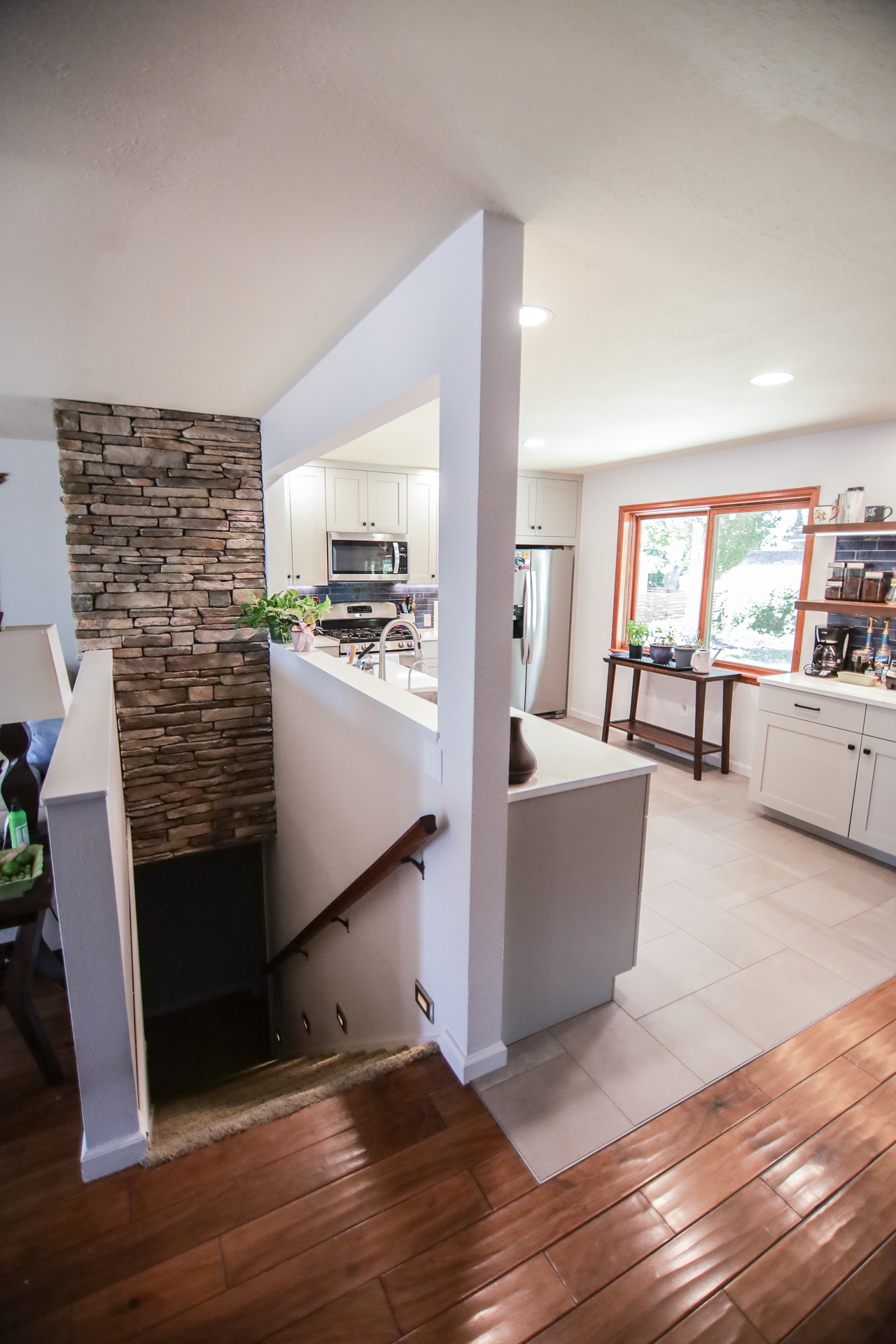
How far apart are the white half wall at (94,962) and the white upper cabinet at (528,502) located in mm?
4629

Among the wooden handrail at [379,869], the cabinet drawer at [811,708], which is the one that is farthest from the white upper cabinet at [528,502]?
the wooden handrail at [379,869]

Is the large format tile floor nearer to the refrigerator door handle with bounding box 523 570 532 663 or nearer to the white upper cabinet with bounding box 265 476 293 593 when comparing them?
the refrigerator door handle with bounding box 523 570 532 663

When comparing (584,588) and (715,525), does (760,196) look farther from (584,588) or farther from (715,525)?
(584,588)

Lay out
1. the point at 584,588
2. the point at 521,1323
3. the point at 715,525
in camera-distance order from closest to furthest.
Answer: the point at 521,1323, the point at 715,525, the point at 584,588

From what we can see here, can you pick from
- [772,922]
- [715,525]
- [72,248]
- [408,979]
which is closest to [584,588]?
[715,525]

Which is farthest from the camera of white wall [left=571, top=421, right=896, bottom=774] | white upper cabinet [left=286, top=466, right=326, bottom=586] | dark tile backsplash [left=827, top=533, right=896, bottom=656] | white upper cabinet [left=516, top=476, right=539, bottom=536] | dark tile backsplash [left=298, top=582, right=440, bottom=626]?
white upper cabinet [left=516, top=476, right=539, bottom=536]

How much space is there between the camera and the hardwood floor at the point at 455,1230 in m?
1.27

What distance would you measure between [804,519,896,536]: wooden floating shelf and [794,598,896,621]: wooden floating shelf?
16.3 inches

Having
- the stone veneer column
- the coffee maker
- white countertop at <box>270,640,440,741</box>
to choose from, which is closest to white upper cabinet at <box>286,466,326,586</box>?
the stone veneer column

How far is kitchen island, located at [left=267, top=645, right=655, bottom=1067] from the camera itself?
191 centimetres

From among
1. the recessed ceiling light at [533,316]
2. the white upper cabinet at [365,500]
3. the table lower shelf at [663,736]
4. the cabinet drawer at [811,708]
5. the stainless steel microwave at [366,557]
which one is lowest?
the table lower shelf at [663,736]

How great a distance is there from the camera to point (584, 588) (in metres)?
6.04

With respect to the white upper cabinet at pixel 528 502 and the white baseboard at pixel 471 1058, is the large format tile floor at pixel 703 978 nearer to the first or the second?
the white baseboard at pixel 471 1058

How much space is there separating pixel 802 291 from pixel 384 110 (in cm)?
146
